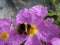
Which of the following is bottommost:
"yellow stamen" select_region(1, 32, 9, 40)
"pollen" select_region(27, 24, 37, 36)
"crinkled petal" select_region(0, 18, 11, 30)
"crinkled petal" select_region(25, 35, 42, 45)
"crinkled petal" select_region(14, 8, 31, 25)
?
"crinkled petal" select_region(25, 35, 42, 45)

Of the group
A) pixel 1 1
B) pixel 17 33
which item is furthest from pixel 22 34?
pixel 1 1

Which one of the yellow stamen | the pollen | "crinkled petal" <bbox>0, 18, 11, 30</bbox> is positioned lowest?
the yellow stamen

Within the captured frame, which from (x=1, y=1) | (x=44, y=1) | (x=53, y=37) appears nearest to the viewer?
(x=53, y=37)

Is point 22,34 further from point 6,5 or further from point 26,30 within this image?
point 6,5

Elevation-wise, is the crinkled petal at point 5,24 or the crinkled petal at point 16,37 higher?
the crinkled petal at point 5,24

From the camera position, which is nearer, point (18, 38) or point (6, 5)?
point (18, 38)

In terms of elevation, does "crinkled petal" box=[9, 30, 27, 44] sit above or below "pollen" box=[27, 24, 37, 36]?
below

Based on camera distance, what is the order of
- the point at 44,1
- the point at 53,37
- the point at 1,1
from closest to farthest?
the point at 53,37
the point at 44,1
the point at 1,1

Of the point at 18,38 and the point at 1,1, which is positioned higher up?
the point at 1,1
